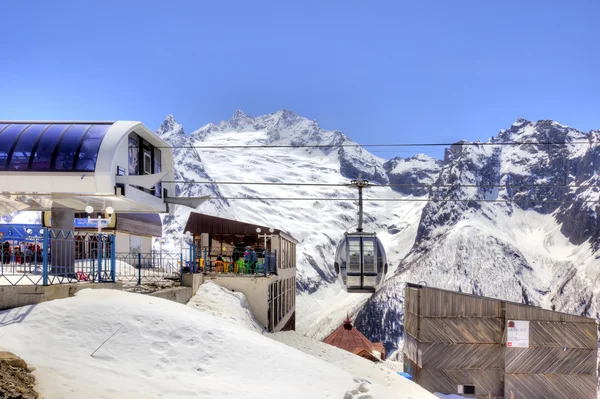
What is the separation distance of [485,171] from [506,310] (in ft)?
444

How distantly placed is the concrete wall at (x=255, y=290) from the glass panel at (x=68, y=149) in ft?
24.9

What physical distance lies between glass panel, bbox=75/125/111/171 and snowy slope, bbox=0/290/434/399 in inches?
239

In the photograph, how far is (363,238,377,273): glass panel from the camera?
721 inches

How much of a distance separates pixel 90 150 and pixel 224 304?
24.0 feet

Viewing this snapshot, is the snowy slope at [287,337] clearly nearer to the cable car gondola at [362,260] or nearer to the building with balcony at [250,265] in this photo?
the building with balcony at [250,265]

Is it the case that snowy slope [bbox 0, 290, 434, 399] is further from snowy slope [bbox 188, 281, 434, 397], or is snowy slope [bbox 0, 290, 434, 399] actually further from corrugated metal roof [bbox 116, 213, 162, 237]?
corrugated metal roof [bbox 116, 213, 162, 237]

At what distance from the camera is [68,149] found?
18859 mm

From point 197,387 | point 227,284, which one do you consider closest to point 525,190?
point 227,284

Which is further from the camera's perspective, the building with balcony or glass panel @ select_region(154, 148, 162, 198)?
glass panel @ select_region(154, 148, 162, 198)

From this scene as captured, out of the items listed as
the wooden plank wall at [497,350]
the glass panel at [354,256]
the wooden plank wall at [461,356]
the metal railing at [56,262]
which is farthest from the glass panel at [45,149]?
the wooden plank wall at [461,356]

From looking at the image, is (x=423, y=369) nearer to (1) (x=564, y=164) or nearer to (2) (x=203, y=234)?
(2) (x=203, y=234)

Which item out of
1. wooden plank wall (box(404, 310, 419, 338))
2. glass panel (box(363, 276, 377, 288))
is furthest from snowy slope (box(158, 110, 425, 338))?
glass panel (box(363, 276, 377, 288))

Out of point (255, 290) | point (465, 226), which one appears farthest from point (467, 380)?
point (465, 226)

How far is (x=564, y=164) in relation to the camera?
14575 centimetres
